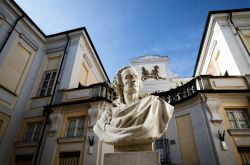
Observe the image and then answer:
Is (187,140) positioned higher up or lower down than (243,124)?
lower down

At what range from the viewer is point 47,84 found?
32.6 feet

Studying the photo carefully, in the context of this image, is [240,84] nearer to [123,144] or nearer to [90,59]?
[123,144]

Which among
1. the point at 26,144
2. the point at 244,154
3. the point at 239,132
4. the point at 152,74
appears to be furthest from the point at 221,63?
the point at 26,144

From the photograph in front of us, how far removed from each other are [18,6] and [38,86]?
4.43m

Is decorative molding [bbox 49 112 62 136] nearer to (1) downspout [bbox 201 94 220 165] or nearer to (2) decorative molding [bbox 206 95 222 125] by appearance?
(1) downspout [bbox 201 94 220 165]

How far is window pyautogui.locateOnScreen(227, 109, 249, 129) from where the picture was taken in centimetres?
702

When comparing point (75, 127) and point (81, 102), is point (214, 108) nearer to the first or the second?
point (81, 102)

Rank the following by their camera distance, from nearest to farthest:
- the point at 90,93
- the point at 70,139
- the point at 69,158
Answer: the point at 69,158 → the point at 70,139 → the point at 90,93

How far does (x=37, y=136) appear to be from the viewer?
8.14 metres

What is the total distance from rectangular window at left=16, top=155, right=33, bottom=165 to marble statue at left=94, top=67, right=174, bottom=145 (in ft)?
22.4

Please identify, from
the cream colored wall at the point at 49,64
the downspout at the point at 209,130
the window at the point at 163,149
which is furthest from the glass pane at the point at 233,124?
the cream colored wall at the point at 49,64

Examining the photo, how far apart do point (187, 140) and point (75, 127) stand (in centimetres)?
482

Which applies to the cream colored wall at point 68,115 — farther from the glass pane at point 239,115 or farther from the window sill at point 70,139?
the glass pane at point 239,115

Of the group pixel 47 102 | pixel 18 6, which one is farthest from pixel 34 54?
pixel 47 102
